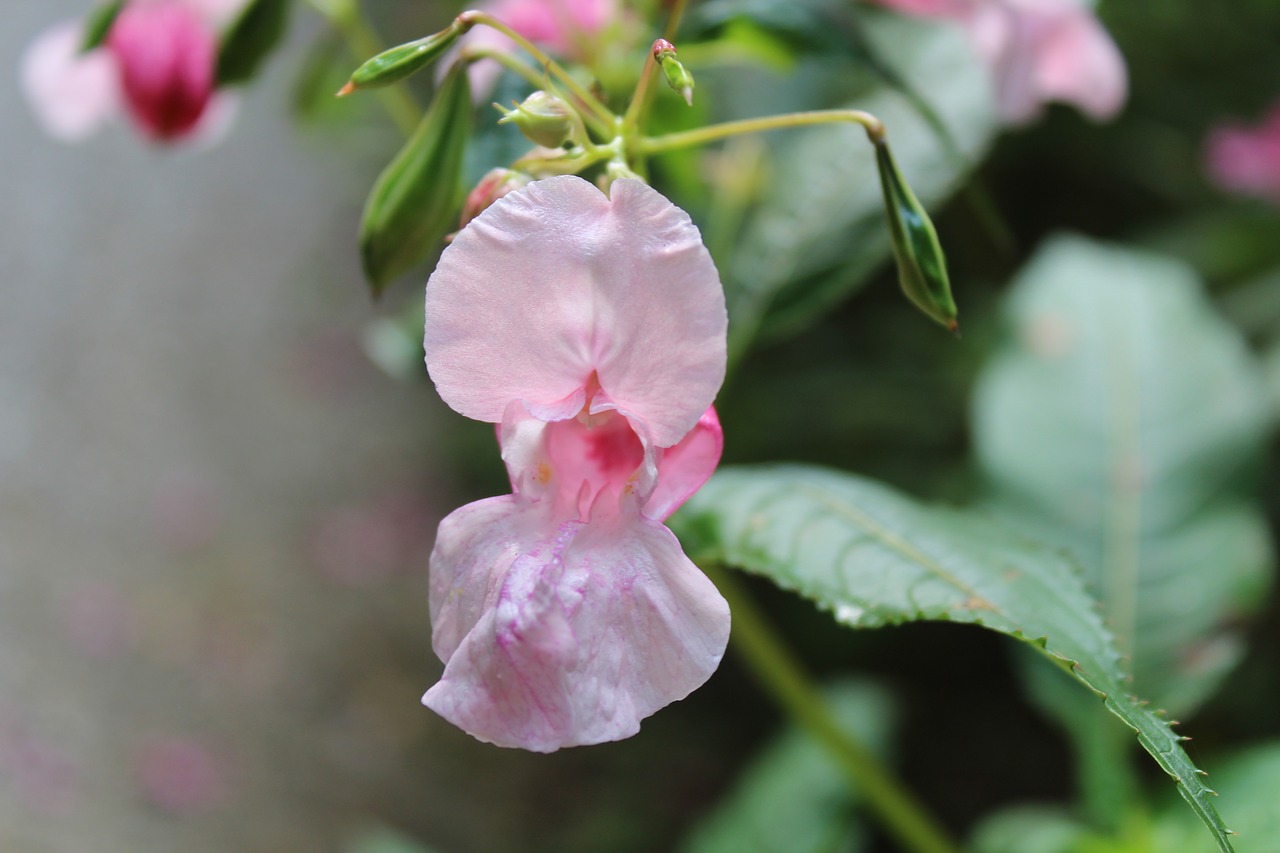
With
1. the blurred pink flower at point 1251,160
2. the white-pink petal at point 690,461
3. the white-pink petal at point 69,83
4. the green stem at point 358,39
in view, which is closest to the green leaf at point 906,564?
the white-pink petal at point 690,461

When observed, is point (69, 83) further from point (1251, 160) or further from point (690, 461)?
point (1251, 160)

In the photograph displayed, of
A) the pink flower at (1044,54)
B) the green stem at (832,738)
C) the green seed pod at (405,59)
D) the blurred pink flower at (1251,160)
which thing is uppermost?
the green seed pod at (405,59)

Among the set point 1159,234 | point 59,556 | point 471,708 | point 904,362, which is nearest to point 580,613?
point 471,708

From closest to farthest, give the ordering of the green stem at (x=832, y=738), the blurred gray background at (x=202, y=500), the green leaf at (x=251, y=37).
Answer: the green leaf at (x=251, y=37) → the green stem at (x=832, y=738) → the blurred gray background at (x=202, y=500)

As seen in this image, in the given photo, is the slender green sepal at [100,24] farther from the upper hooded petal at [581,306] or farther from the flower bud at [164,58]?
the upper hooded petal at [581,306]

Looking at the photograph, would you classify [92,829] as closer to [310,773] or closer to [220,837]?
[220,837]

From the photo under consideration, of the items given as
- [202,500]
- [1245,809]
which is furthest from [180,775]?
[1245,809]
